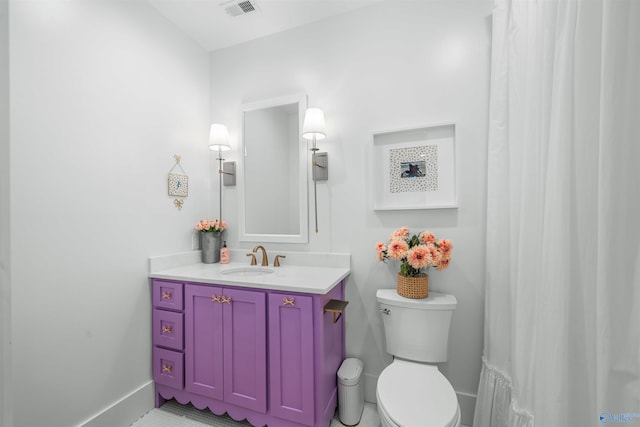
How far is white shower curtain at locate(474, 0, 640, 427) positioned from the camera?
557 millimetres

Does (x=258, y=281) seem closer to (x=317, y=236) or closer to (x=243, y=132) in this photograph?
(x=317, y=236)

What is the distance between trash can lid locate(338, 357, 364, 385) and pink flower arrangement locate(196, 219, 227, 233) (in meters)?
1.38

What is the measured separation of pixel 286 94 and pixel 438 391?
2088 mm

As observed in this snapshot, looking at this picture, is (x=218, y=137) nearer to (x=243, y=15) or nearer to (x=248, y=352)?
(x=243, y=15)

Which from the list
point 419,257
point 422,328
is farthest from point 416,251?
point 422,328

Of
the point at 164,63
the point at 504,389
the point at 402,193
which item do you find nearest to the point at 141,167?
the point at 164,63

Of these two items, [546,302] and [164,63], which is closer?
[546,302]

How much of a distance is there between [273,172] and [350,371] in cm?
151

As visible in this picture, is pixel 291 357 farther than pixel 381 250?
No

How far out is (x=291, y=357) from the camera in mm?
1366

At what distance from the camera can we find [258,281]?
1.43 m

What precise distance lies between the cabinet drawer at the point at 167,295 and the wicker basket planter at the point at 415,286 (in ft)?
4.58

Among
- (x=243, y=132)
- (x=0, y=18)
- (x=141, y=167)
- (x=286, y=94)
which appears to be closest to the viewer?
(x=0, y=18)

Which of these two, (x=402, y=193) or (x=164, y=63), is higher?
(x=164, y=63)
